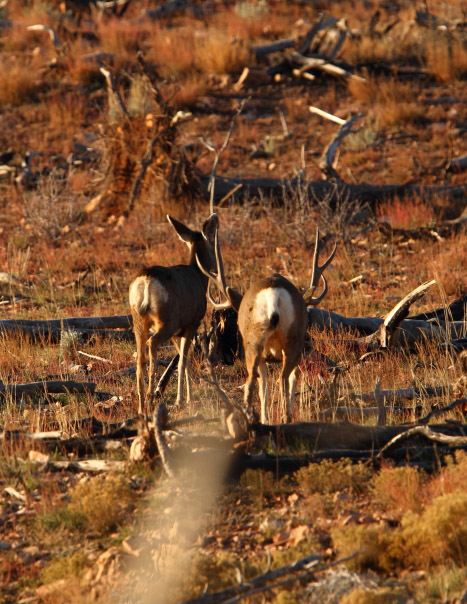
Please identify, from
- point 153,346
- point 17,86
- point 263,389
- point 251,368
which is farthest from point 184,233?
point 17,86

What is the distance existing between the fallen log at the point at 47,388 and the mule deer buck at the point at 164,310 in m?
0.60

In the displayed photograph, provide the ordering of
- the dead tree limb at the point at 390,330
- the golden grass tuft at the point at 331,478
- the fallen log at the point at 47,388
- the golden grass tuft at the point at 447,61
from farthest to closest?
the golden grass tuft at the point at 447,61 < the dead tree limb at the point at 390,330 < the fallen log at the point at 47,388 < the golden grass tuft at the point at 331,478

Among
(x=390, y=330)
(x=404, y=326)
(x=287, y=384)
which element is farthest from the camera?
(x=404, y=326)

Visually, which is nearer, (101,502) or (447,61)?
(101,502)

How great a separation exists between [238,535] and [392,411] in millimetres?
2320

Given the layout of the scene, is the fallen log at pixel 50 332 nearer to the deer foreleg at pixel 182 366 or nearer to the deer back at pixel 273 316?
the deer foreleg at pixel 182 366

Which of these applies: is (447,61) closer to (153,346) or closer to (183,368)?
(183,368)

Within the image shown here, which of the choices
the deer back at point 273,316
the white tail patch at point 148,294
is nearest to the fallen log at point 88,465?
the deer back at point 273,316

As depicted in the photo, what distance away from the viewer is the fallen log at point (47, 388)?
7.64 m

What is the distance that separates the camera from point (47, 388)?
304 inches

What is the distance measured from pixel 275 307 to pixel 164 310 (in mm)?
1467

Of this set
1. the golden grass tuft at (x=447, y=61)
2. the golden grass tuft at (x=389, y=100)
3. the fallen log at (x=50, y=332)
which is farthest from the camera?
the golden grass tuft at (x=447, y=61)

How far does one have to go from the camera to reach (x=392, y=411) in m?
6.74

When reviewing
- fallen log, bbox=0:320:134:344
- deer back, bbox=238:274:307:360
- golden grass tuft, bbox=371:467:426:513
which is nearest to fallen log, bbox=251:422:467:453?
golden grass tuft, bbox=371:467:426:513
